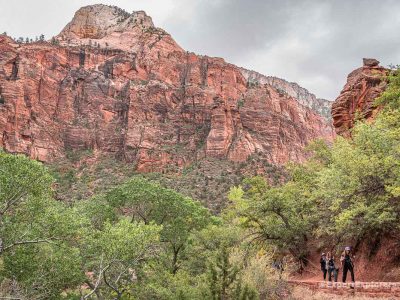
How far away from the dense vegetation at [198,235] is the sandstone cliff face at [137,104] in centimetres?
7218

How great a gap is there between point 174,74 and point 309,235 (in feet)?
370

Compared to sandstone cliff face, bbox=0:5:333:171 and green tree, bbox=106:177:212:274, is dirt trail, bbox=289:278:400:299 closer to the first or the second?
green tree, bbox=106:177:212:274

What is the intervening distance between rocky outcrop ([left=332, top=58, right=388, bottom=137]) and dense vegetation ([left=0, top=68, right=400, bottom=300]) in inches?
543

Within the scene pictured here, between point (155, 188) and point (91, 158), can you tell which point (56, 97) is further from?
point (155, 188)

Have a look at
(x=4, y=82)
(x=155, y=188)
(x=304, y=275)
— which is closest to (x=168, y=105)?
(x=4, y=82)

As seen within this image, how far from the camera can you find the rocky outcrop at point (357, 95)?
119 ft

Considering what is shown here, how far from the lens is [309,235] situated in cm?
2381

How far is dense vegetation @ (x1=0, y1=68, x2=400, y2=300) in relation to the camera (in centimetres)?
1562

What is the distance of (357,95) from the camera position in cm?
3762

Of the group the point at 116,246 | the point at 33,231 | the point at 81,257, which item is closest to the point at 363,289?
the point at 116,246

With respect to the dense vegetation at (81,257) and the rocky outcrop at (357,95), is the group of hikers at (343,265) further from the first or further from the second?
the rocky outcrop at (357,95)

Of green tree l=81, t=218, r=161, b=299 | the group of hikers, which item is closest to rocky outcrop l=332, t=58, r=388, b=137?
the group of hikers

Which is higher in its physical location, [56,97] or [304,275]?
[56,97]

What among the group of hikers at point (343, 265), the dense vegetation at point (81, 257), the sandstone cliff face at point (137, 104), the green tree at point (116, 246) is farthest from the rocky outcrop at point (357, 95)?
the sandstone cliff face at point (137, 104)
